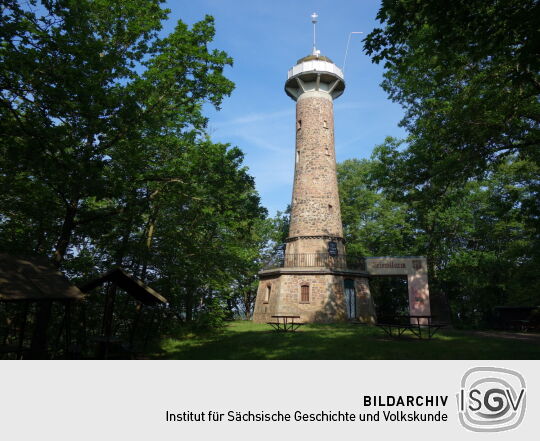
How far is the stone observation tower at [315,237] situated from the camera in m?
19.4

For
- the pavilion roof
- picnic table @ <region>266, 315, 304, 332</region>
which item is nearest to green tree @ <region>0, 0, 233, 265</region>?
the pavilion roof

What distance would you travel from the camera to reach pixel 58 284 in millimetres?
7344

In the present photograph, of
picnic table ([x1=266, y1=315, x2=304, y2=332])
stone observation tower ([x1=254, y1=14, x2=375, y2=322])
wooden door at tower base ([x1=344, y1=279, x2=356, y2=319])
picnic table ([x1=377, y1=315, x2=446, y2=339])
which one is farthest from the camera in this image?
wooden door at tower base ([x1=344, y1=279, x2=356, y2=319])

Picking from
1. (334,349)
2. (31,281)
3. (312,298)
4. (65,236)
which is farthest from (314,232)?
(31,281)

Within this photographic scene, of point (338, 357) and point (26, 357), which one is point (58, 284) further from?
point (338, 357)

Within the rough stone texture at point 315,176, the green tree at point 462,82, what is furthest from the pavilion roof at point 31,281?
the rough stone texture at point 315,176

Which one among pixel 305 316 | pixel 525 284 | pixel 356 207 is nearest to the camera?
pixel 305 316

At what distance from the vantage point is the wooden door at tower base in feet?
65.1

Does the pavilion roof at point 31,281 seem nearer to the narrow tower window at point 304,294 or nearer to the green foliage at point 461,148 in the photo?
the green foliage at point 461,148

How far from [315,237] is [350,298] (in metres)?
4.04

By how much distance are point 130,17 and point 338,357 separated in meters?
12.6

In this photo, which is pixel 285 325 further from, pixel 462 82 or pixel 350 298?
pixel 462 82

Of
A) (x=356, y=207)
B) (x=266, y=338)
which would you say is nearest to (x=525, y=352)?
(x=266, y=338)

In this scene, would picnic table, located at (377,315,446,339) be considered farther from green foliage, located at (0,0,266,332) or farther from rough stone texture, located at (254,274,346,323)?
green foliage, located at (0,0,266,332)
